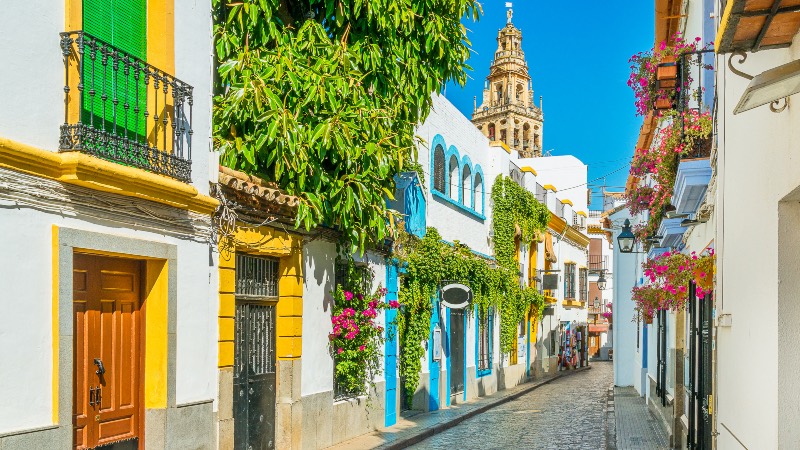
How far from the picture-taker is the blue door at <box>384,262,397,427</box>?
53.5 ft

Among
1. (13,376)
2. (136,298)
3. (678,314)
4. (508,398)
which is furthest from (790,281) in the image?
(508,398)

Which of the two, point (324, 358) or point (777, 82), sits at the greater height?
point (777, 82)

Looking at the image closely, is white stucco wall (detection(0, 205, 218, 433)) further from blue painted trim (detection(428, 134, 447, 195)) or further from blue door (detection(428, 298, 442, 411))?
blue painted trim (detection(428, 134, 447, 195))

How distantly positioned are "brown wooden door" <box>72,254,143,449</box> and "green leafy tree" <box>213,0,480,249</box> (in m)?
2.67

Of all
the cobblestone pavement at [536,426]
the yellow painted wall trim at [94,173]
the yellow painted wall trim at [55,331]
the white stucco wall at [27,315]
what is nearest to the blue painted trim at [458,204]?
the cobblestone pavement at [536,426]

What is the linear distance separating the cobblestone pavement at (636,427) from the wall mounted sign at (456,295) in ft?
13.0

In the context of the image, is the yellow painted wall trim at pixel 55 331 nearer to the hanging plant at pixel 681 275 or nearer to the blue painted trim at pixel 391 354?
the hanging plant at pixel 681 275

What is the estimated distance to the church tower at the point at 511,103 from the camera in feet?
233

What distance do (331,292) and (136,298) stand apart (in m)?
5.21

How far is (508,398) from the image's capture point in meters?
24.2

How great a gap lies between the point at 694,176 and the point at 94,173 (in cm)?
630

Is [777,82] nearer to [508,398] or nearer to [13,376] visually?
[13,376]

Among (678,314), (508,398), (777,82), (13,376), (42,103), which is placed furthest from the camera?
(508,398)

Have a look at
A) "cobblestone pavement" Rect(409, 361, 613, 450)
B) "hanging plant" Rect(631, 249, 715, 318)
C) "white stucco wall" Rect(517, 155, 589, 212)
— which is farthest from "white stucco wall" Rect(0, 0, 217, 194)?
Result: "white stucco wall" Rect(517, 155, 589, 212)
